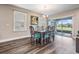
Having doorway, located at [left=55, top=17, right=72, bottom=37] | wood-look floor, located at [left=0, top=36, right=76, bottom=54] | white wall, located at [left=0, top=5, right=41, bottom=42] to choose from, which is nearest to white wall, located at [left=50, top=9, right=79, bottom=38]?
doorway, located at [left=55, top=17, right=72, bottom=37]

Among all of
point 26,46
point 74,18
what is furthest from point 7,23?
point 74,18

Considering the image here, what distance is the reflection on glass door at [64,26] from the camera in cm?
255

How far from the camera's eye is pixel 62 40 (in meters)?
2.71

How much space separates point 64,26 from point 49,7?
2.41 ft

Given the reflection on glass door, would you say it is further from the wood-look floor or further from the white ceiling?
the white ceiling

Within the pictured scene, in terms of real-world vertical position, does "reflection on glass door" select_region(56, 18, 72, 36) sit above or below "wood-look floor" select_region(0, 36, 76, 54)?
above

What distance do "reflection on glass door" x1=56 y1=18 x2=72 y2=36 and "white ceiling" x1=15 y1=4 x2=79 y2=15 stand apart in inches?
12.2

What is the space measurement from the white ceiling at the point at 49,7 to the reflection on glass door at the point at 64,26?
12.2 inches

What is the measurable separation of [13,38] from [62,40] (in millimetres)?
1485

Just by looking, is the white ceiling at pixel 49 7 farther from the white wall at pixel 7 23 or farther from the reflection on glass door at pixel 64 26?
the reflection on glass door at pixel 64 26

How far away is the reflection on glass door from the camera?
8.36 feet
